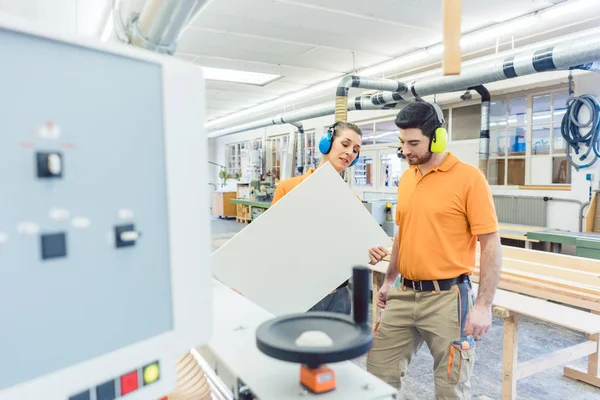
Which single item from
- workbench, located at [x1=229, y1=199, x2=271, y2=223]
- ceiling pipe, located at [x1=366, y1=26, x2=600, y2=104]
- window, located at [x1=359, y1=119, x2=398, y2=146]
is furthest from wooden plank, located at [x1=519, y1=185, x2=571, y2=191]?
workbench, located at [x1=229, y1=199, x2=271, y2=223]

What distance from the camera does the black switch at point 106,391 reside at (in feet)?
1.54

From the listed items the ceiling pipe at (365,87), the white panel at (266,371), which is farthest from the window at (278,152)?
the white panel at (266,371)

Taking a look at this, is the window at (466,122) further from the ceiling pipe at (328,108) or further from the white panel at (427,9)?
the white panel at (427,9)

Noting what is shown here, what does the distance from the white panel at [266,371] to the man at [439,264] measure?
0.65 metres

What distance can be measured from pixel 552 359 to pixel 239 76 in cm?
583

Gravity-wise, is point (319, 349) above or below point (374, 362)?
above

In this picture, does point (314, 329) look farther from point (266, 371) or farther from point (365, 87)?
point (365, 87)

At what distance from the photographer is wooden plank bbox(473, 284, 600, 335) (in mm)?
2113

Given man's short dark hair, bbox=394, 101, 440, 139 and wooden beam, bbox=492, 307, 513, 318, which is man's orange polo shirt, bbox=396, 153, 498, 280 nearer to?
man's short dark hair, bbox=394, 101, 440, 139

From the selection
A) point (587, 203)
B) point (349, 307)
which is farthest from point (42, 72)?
point (587, 203)

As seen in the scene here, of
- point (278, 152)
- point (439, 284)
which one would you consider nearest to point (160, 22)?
point (439, 284)

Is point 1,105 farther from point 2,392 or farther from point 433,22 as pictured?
point 433,22

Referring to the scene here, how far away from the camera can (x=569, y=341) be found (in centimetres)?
312

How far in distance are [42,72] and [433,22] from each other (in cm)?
453
